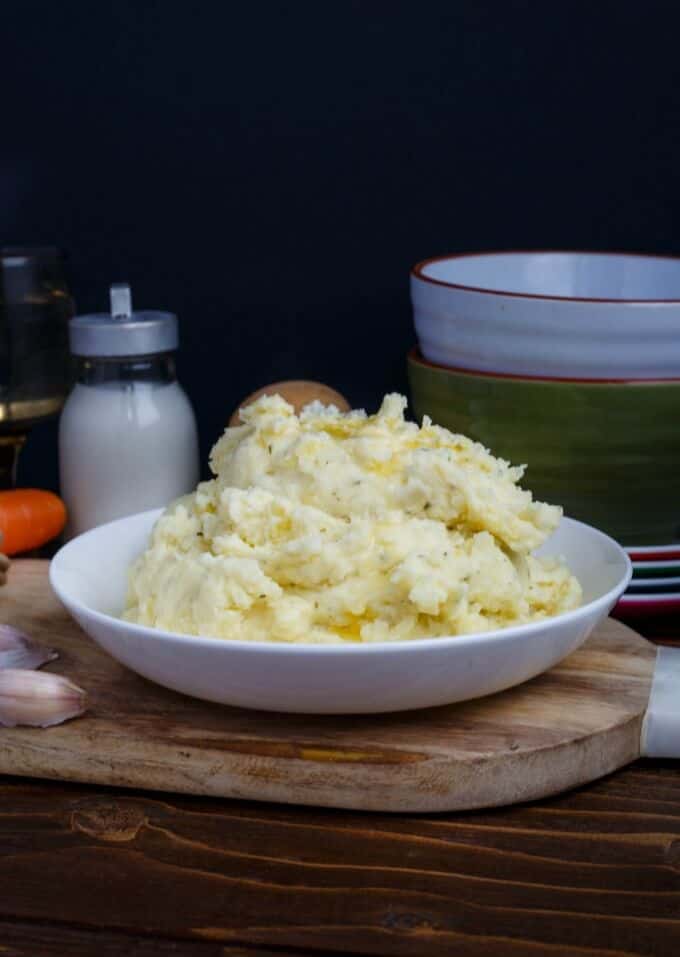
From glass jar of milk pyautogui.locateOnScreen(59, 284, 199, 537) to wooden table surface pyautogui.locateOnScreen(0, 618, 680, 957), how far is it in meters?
0.74

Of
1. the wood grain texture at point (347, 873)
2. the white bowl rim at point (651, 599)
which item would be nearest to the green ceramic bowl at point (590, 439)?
the white bowl rim at point (651, 599)

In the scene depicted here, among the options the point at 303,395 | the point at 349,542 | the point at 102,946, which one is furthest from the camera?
the point at 303,395

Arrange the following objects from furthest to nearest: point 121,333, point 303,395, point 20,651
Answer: point 303,395 < point 121,333 < point 20,651

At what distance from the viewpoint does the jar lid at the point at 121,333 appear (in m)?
1.99

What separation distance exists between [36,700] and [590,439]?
783 mm

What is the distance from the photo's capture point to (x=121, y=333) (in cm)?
199

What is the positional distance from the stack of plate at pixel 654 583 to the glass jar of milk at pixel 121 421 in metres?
0.72

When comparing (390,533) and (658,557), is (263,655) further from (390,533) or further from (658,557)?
(658,557)

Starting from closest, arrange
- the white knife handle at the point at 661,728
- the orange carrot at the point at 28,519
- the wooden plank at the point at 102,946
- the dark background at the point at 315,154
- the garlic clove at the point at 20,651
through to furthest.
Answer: the wooden plank at the point at 102,946
the white knife handle at the point at 661,728
the garlic clove at the point at 20,651
the orange carrot at the point at 28,519
the dark background at the point at 315,154

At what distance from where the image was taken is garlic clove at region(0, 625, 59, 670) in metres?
1.53

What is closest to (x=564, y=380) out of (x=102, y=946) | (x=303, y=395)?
(x=303, y=395)

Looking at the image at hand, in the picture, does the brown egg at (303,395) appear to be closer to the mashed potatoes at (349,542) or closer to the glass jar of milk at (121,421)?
the glass jar of milk at (121,421)

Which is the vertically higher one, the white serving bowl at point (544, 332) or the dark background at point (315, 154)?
the dark background at point (315, 154)

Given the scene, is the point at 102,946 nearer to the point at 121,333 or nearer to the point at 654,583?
the point at 654,583
